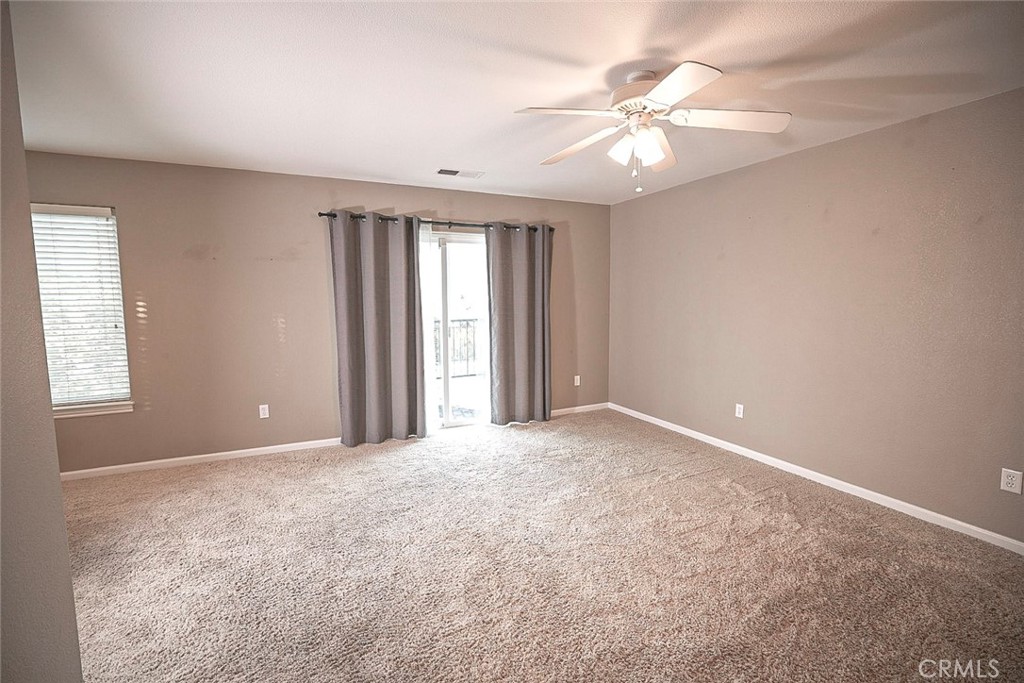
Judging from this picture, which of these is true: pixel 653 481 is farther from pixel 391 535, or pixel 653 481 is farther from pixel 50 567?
pixel 50 567

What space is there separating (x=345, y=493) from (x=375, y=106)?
2399 mm

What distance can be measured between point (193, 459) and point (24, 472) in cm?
300

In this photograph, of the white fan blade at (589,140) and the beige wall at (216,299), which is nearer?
the white fan blade at (589,140)

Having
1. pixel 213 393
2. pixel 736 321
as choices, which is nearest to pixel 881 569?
pixel 736 321

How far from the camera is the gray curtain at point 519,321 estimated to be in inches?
185

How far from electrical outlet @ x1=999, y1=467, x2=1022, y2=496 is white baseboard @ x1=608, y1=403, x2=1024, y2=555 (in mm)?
260

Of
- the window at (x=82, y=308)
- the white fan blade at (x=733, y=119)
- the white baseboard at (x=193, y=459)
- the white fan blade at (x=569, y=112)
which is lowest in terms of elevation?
the white baseboard at (x=193, y=459)

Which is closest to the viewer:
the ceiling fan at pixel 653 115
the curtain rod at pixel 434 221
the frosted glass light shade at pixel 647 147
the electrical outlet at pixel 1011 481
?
the ceiling fan at pixel 653 115

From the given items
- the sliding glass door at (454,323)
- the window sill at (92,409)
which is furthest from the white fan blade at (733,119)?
the window sill at (92,409)

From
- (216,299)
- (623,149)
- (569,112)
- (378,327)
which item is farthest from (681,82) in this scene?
(216,299)

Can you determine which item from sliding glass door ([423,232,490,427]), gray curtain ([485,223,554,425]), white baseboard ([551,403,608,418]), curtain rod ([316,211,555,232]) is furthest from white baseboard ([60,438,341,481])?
white baseboard ([551,403,608,418])

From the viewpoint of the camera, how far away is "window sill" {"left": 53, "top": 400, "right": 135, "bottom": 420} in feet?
11.1

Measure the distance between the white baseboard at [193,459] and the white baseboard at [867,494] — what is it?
331 cm

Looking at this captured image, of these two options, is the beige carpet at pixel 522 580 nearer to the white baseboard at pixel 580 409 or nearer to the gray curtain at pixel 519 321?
the gray curtain at pixel 519 321
